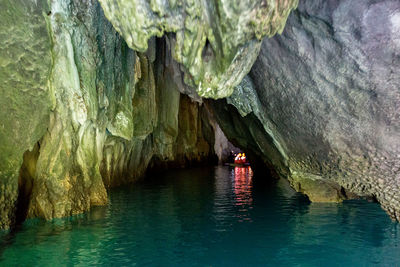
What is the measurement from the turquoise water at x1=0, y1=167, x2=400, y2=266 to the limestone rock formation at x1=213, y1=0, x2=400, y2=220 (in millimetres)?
1137

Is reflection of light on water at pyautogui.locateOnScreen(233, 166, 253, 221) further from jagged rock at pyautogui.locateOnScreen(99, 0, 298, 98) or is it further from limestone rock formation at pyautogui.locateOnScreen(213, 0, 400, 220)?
jagged rock at pyautogui.locateOnScreen(99, 0, 298, 98)

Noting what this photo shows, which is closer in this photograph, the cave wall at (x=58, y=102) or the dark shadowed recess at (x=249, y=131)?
the cave wall at (x=58, y=102)

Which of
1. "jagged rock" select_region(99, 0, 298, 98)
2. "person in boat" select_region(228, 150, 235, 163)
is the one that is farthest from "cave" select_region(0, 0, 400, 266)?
"person in boat" select_region(228, 150, 235, 163)

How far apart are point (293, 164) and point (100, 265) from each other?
544 centimetres

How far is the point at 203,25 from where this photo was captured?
5.13 meters

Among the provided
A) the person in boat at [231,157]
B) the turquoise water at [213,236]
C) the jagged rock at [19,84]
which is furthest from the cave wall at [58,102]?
the person in boat at [231,157]

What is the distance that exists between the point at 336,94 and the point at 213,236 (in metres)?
3.48

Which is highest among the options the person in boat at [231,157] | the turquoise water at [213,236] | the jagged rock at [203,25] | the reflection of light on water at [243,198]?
the jagged rock at [203,25]

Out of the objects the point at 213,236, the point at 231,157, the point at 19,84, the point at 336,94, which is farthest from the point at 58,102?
the point at 231,157

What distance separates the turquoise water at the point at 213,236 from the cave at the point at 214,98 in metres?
0.04

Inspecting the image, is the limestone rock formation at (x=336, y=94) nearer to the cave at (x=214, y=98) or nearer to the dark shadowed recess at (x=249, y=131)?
the cave at (x=214, y=98)

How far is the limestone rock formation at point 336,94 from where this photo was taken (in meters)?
6.16

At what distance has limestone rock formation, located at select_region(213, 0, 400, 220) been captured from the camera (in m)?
6.16

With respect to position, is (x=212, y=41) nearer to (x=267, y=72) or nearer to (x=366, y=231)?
(x=267, y=72)
